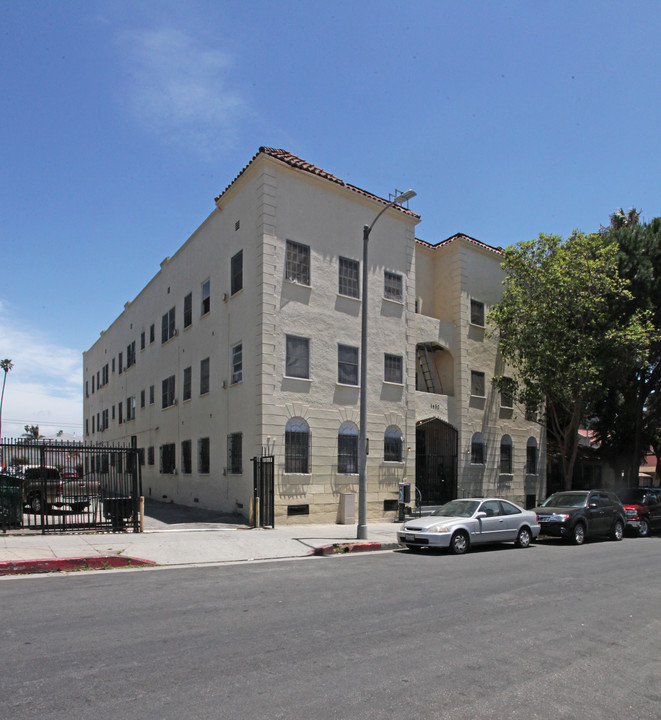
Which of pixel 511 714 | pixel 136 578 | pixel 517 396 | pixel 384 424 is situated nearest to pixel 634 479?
pixel 517 396

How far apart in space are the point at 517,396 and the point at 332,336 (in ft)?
37.5

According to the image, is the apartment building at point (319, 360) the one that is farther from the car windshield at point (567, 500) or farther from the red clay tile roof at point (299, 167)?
the car windshield at point (567, 500)

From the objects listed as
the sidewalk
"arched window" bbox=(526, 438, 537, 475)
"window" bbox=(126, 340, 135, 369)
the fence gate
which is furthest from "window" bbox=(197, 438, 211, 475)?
"arched window" bbox=(526, 438, 537, 475)

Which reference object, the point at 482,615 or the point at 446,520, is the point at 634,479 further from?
the point at 482,615

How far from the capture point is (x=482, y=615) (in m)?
7.98

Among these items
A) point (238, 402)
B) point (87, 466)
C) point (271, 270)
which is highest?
point (271, 270)

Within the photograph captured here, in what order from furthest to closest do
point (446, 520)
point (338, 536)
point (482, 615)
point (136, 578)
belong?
point (338, 536), point (446, 520), point (136, 578), point (482, 615)

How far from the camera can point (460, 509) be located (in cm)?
1585

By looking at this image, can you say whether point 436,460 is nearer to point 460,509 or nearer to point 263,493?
point 263,493

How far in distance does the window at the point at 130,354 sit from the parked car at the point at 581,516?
26.0 meters

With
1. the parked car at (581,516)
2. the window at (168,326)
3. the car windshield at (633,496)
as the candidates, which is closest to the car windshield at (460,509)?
the parked car at (581,516)

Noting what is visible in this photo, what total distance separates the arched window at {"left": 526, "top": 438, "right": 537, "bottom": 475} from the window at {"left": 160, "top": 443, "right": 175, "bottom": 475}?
652 inches

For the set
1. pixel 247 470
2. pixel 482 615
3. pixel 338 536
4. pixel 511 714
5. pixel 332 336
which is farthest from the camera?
pixel 332 336

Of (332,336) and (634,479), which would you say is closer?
(332,336)
